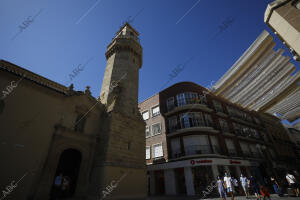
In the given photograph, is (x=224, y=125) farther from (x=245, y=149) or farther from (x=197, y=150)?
(x=197, y=150)

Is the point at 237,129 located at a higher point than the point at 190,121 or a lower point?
higher

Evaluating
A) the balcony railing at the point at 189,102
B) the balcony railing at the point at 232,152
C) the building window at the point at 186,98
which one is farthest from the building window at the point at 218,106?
the balcony railing at the point at 232,152

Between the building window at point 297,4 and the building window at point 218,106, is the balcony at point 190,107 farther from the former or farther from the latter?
the building window at point 297,4

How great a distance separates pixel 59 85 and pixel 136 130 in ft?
26.3

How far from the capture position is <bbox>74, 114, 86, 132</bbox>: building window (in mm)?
11236

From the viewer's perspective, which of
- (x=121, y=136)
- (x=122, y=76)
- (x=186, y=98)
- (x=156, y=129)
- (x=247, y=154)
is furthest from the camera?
(x=156, y=129)

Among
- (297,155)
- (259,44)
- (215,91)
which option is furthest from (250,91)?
(297,155)

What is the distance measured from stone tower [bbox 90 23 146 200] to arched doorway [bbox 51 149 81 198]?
125cm

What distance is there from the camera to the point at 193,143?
663 inches

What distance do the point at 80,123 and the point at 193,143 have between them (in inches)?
487

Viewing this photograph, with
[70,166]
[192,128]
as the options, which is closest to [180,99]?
[192,128]

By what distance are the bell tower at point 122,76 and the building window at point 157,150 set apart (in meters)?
7.62

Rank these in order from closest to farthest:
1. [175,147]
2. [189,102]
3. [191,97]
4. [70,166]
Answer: [70,166], [175,147], [189,102], [191,97]

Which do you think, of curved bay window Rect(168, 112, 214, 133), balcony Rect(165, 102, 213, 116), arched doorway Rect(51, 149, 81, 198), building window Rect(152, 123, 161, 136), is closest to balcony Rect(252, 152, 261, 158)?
curved bay window Rect(168, 112, 214, 133)
